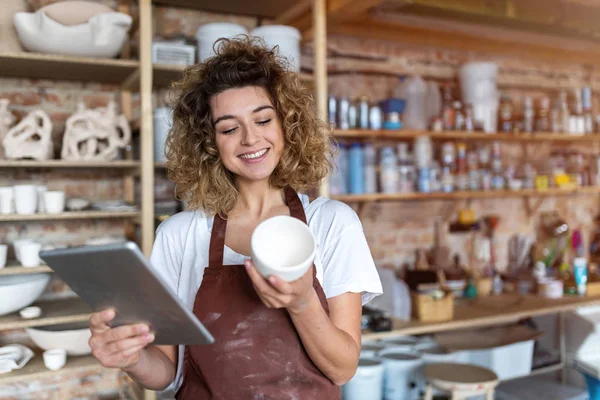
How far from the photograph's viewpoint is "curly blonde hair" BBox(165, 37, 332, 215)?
125 centimetres

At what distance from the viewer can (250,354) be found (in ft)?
3.67

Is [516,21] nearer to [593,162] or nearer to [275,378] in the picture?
[593,162]

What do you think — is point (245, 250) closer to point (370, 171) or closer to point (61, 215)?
point (61, 215)

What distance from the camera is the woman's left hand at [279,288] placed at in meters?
0.86

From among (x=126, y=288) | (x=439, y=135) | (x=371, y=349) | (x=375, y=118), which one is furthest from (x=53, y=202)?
(x=439, y=135)

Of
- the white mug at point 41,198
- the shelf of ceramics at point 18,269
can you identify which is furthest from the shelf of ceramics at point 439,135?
the shelf of ceramics at point 18,269

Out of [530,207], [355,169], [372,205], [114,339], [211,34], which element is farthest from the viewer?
[530,207]

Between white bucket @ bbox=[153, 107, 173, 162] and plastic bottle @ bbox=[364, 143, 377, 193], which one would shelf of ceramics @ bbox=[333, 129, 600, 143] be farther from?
white bucket @ bbox=[153, 107, 173, 162]

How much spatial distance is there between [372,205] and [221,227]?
2.07m

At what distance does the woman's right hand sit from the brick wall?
1.70m

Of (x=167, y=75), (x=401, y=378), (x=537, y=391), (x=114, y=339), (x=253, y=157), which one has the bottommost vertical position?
(x=537, y=391)

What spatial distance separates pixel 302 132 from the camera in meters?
1.31

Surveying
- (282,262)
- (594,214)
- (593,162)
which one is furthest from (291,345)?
(594,214)

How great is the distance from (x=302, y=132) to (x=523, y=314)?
2.19 m
